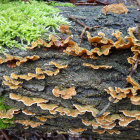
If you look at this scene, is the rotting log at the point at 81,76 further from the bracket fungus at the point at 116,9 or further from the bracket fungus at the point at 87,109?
the bracket fungus at the point at 116,9

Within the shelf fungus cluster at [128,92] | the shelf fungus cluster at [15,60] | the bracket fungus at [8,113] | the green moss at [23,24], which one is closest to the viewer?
the shelf fungus cluster at [128,92]

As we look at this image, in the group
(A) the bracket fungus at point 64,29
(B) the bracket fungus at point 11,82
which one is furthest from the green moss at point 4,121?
(A) the bracket fungus at point 64,29

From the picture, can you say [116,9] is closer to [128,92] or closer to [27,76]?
[128,92]

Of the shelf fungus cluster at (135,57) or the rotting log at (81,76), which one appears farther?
the rotting log at (81,76)

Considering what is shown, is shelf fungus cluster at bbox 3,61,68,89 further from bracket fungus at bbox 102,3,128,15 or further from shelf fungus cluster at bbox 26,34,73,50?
bracket fungus at bbox 102,3,128,15

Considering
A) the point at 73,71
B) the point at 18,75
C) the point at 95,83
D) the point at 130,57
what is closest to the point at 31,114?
the point at 18,75

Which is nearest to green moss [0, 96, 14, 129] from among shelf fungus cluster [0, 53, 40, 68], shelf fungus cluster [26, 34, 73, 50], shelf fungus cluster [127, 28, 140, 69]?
shelf fungus cluster [0, 53, 40, 68]

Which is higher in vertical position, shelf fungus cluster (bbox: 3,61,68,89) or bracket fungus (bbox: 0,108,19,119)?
shelf fungus cluster (bbox: 3,61,68,89)
